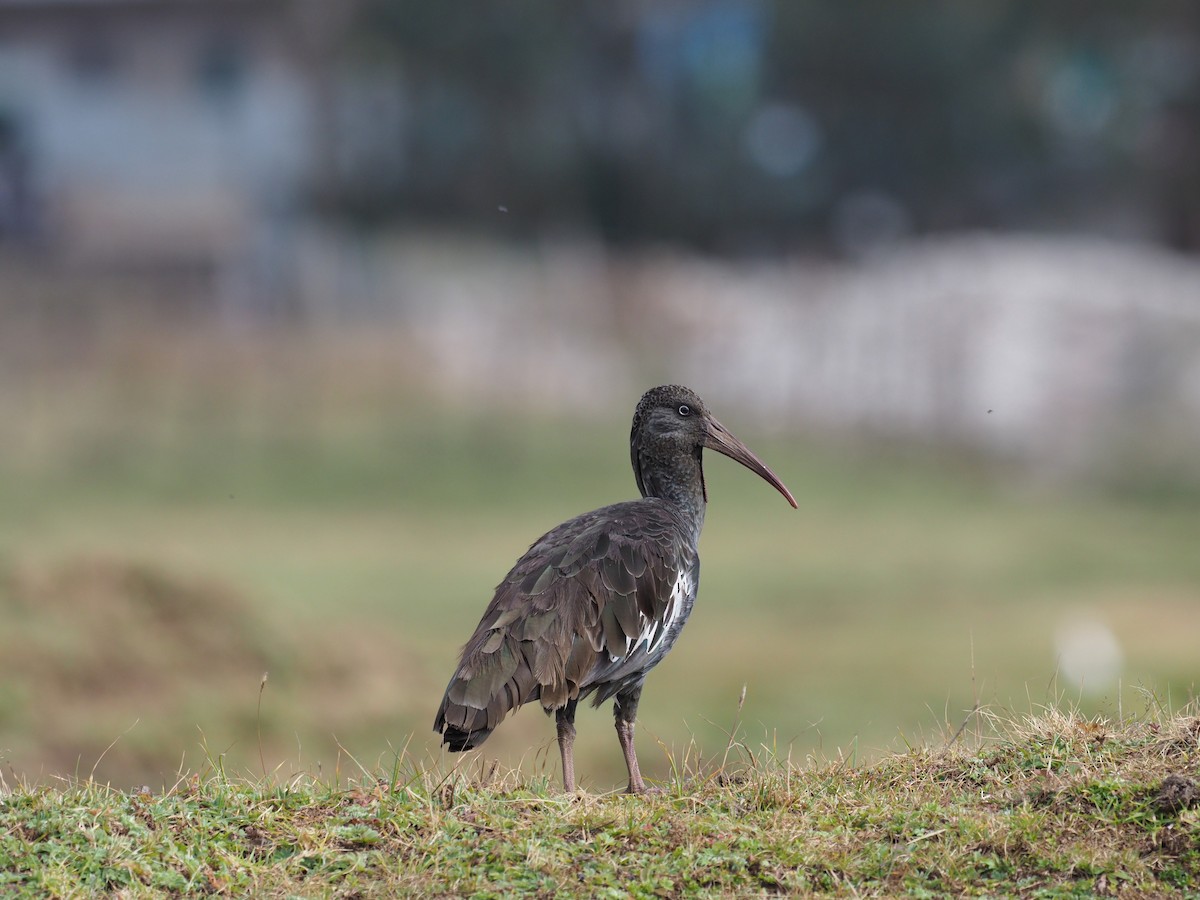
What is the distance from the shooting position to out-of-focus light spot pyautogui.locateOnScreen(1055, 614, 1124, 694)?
62.8ft

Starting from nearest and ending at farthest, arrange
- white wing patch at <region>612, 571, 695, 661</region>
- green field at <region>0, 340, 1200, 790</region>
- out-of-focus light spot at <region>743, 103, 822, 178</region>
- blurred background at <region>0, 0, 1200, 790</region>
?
1. white wing patch at <region>612, 571, 695, 661</region>
2. green field at <region>0, 340, 1200, 790</region>
3. blurred background at <region>0, 0, 1200, 790</region>
4. out-of-focus light spot at <region>743, 103, 822, 178</region>

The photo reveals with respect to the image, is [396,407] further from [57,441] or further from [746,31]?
[746,31]

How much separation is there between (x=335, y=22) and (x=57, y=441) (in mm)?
18108

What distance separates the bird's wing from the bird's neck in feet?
1.78

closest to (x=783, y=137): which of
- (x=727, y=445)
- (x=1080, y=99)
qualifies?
(x=1080, y=99)

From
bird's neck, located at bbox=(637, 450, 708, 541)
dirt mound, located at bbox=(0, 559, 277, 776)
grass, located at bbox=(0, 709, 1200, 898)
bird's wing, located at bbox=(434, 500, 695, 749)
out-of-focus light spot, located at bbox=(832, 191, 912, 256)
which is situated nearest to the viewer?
grass, located at bbox=(0, 709, 1200, 898)

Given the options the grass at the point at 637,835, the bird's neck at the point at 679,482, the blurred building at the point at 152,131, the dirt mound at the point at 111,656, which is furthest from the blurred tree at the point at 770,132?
the grass at the point at 637,835

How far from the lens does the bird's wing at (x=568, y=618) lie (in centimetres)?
740

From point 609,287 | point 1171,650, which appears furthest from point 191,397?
point 1171,650

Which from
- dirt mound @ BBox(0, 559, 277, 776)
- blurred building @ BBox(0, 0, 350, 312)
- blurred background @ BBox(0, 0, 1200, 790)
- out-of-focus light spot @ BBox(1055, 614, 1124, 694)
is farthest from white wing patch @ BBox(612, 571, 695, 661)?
blurred building @ BBox(0, 0, 350, 312)

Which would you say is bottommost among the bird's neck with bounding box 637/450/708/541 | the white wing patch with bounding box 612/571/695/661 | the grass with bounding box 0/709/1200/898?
the grass with bounding box 0/709/1200/898

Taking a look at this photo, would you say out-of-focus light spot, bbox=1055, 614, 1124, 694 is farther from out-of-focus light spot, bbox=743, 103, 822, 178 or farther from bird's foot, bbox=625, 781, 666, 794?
out-of-focus light spot, bbox=743, 103, 822, 178

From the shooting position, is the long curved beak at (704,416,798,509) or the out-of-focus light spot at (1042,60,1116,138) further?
the out-of-focus light spot at (1042,60,1116,138)

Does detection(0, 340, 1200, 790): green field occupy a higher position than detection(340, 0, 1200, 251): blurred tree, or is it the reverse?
detection(340, 0, 1200, 251): blurred tree
